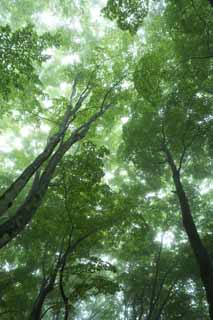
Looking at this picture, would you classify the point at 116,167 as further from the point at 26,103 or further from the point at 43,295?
the point at 43,295

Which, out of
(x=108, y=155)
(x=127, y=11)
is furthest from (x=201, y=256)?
(x=127, y=11)

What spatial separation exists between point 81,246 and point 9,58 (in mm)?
5903

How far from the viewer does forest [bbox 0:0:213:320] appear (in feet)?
23.0

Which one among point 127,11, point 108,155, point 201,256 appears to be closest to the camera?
point 127,11

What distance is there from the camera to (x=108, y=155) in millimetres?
9203

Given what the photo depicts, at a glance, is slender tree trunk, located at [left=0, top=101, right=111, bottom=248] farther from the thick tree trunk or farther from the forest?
the thick tree trunk

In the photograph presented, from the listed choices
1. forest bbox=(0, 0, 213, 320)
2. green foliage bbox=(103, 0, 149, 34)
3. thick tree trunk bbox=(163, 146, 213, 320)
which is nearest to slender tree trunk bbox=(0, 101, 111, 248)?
forest bbox=(0, 0, 213, 320)

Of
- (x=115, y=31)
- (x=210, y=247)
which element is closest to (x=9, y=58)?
(x=115, y=31)

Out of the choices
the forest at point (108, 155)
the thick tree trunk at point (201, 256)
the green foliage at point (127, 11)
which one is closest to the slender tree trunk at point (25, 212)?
the forest at point (108, 155)

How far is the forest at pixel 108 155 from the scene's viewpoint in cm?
702

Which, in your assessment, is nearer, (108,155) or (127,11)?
(127,11)

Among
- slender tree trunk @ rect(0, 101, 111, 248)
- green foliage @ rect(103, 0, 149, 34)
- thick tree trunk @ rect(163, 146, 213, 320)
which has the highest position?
green foliage @ rect(103, 0, 149, 34)

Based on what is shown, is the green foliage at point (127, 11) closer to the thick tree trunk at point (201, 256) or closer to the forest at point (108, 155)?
the forest at point (108, 155)

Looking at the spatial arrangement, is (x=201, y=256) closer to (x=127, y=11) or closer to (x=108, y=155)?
(x=108, y=155)
